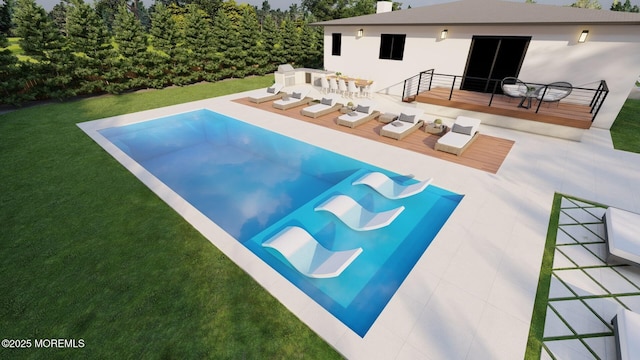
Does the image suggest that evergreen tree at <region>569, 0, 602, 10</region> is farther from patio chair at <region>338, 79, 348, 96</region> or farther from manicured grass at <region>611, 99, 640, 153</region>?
patio chair at <region>338, 79, 348, 96</region>

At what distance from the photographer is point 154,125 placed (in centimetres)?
1320

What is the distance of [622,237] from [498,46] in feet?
39.2

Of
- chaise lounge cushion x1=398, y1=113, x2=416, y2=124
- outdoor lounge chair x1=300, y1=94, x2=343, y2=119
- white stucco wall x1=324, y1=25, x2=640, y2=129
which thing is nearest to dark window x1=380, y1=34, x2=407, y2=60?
white stucco wall x1=324, y1=25, x2=640, y2=129

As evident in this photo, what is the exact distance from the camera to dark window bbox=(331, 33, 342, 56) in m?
19.5

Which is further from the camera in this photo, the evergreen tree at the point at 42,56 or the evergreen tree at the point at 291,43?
the evergreen tree at the point at 291,43

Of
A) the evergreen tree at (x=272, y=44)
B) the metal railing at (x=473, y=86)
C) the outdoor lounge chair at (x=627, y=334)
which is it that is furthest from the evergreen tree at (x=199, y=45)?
the outdoor lounge chair at (x=627, y=334)

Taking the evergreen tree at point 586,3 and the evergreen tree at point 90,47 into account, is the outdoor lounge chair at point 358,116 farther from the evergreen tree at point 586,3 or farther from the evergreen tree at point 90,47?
the evergreen tree at point 586,3

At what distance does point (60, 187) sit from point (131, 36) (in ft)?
45.8

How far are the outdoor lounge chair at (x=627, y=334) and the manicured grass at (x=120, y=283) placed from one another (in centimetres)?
375

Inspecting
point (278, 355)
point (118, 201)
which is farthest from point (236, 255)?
point (118, 201)

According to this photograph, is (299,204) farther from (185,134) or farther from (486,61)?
(486,61)

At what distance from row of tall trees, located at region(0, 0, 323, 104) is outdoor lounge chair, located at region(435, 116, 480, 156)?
18.1 meters

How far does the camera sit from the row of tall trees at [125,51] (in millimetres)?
13867

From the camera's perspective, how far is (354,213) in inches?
269
